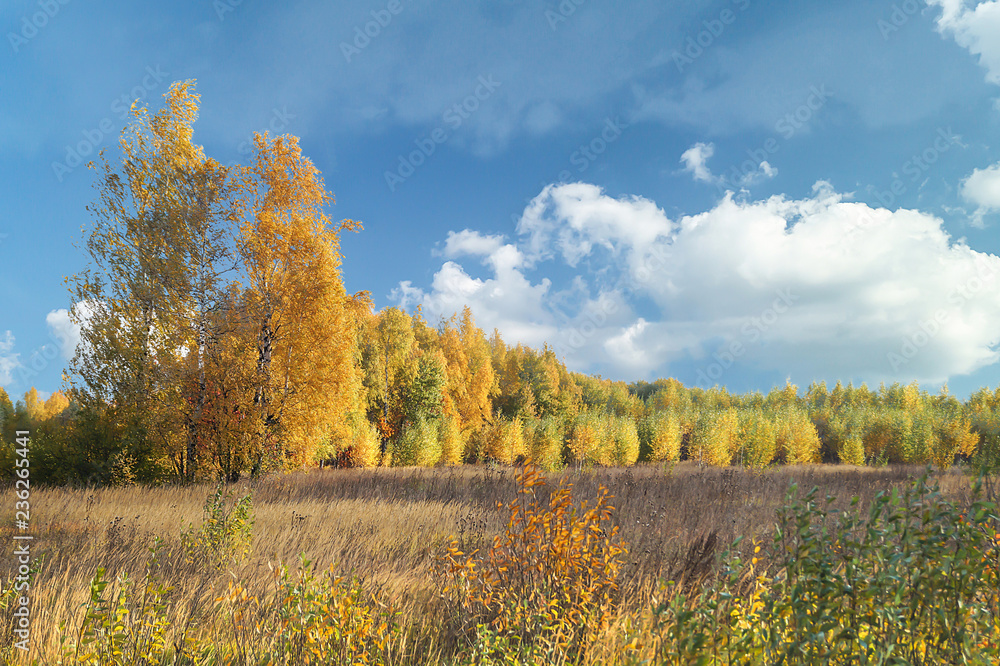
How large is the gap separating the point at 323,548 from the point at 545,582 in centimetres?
285

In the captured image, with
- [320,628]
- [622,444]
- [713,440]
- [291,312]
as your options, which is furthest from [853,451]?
[320,628]

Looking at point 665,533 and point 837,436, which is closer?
point 665,533

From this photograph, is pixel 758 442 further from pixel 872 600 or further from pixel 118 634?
pixel 118 634

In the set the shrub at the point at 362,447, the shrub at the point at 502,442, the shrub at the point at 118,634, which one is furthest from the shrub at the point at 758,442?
the shrub at the point at 118,634

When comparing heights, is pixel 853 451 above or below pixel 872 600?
below

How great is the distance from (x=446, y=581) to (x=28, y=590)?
10.2ft

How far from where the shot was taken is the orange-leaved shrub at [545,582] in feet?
10.5

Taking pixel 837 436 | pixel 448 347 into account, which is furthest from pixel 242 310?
pixel 837 436

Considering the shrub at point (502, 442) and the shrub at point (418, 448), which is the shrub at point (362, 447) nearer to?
the shrub at point (418, 448)

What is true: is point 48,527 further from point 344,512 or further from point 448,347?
point 448,347

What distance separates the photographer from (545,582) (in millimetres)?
3365

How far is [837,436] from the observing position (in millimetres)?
47594

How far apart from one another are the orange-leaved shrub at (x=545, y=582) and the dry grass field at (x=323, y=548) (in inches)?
8.0

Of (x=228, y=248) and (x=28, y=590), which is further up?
(x=228, y=248)
